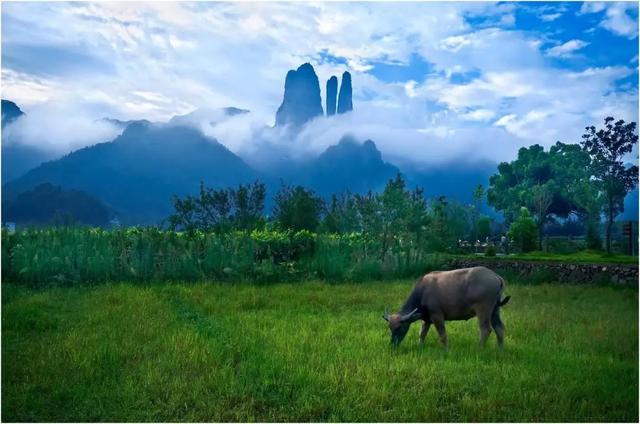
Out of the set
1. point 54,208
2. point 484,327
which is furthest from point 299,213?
point 484,327

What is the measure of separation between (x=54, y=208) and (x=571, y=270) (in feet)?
43.1

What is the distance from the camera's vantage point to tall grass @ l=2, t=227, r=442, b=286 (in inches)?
542

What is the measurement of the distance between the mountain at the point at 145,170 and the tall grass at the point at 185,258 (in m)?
1.00

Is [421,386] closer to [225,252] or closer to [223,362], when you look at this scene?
[223,362]

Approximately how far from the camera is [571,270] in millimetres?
13891

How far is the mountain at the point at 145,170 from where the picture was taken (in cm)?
1575

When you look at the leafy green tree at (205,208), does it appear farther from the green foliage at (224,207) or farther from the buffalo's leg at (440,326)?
the buffalo's leg at (440,326)

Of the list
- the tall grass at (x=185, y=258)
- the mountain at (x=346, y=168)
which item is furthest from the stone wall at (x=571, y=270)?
the mountain at (x=346, y=168)

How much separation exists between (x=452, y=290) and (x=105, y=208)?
12.7m

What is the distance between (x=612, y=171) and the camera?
64.7 feet

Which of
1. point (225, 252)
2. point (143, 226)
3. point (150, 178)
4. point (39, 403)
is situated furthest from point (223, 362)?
point (150, 178)

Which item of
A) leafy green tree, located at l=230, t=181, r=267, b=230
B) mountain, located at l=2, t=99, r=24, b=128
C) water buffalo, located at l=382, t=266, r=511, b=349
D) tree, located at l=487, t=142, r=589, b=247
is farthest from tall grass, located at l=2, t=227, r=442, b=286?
tree, located at l=487, t=142, r=589, b=247

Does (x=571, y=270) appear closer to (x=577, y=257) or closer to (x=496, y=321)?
(x=577, y=257)

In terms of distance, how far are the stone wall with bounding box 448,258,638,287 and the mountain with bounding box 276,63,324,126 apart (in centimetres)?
634
